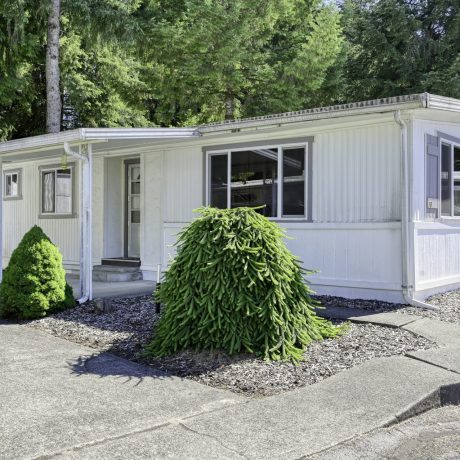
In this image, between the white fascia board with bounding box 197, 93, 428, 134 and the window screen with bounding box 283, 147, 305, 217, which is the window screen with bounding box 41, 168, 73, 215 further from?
→ the window screen with bounding box 283, 147, 305, 217

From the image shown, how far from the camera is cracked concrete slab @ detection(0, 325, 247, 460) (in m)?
3.96

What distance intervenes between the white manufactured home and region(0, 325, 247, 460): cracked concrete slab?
201 centimetres

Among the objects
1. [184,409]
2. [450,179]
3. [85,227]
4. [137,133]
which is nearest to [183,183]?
[137,133]

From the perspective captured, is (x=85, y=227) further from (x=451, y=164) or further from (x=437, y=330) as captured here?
(x=451, y=164)

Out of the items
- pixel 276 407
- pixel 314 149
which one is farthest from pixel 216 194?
pixel 276 407

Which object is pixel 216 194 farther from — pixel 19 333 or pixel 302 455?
pixel 302 455

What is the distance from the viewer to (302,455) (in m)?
3.74

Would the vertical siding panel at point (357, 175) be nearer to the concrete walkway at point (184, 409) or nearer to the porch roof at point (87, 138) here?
the porch roof at point (87, 138)

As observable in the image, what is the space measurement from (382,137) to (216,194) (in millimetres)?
3267

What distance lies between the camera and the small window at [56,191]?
42.2 ft

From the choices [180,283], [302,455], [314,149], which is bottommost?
[302,455]

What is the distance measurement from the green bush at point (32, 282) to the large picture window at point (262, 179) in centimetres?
339

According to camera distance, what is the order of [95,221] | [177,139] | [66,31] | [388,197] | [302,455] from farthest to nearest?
1. [66,31]
2. [95,221]
3. [177,139]
4. [388,197]
5. [302,455]

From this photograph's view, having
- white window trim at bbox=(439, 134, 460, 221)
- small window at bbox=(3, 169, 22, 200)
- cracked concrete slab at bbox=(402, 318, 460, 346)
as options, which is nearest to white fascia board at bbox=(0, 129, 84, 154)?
small window at bbox=(3, 169, 22, 200)
